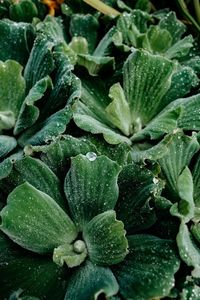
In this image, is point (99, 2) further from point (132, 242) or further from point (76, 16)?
point (132, 242)

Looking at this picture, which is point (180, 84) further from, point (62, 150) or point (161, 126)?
point (62, 150)

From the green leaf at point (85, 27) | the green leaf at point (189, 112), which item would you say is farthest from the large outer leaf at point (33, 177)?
the green leaf at point (85, 27)

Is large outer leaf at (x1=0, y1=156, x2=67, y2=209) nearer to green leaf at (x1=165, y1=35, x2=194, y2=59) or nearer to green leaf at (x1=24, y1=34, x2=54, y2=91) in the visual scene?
green leaf at (x1=24, y1=34, x2=54, y2=91)

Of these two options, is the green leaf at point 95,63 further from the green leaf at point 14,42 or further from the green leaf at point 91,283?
the green leaf at point 91,283

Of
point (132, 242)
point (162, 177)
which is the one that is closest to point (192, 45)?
point (162, 177)

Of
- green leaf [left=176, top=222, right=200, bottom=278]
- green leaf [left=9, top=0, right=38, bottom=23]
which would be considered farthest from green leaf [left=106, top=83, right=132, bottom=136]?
green leaf [left=9, top=0, right=38, bottom=23]

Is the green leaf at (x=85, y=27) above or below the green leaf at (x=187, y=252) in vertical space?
above
